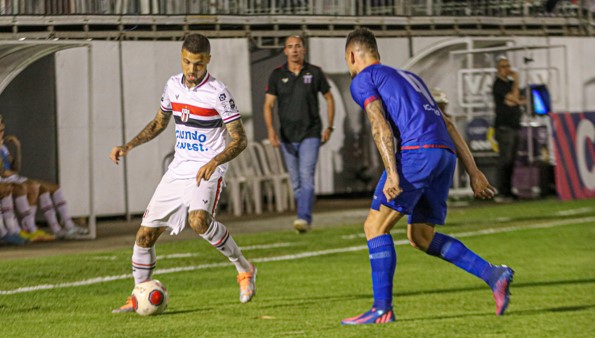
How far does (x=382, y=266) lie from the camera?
828cm

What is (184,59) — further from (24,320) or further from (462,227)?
(462,227)

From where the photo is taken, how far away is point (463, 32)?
84.2 feet

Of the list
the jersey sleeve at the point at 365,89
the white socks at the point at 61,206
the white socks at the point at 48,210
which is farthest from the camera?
the white socks at the point at 61,206

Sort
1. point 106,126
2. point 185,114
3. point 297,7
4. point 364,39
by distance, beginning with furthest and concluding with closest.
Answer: point 297,7 < point 106,126 < point 185,114 < point 364,39

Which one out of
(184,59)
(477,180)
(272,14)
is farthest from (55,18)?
(477,180)

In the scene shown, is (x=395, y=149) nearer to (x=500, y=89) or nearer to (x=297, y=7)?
(x=500, y=89)

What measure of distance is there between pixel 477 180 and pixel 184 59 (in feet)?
7.68

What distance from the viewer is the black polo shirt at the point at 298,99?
15.8 meters

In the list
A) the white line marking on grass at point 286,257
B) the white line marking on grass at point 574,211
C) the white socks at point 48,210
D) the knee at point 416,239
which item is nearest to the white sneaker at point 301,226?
the white line marking on grass at point 286,257

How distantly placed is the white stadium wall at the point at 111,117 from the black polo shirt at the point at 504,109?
17.3 ft

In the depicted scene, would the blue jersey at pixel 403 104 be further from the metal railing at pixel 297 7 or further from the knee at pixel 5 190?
the metal railing at pixel 297 7

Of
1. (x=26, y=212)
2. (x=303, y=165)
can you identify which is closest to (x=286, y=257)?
(x=303, y=165)

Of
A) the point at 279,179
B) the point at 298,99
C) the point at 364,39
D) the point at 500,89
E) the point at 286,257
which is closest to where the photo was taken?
the point at 364,39

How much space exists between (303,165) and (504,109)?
6.35m
